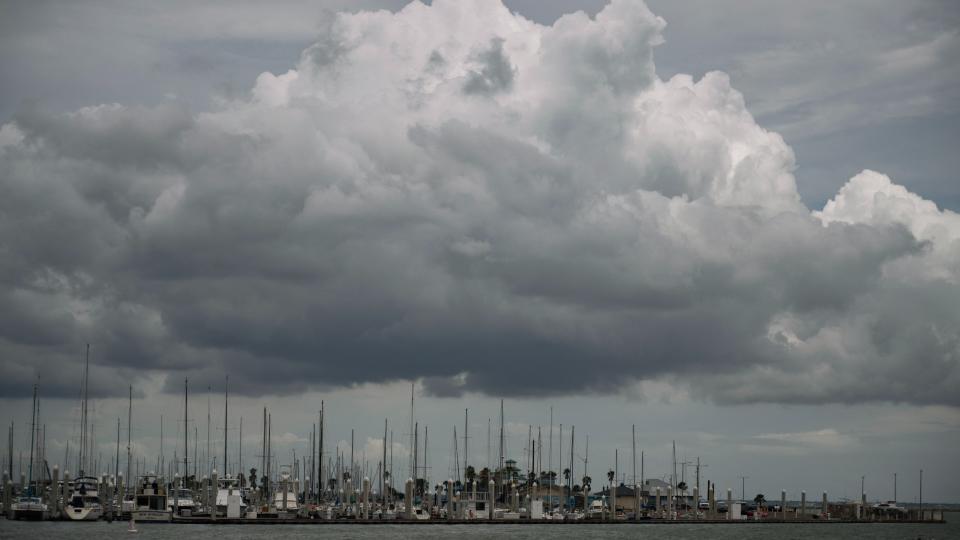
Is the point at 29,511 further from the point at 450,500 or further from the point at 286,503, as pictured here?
the point at 450,500

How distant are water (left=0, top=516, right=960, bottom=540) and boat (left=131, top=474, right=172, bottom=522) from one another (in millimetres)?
2010

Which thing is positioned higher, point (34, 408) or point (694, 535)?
point (34, 408)

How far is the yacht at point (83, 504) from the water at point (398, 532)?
3.51 m

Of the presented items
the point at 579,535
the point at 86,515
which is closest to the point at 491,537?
the point at 579,535

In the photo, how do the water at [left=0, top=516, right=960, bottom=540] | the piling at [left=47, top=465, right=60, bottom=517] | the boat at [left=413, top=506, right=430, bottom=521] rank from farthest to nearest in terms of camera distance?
1. the boat at [left=413, top=506, right=430, bottom=521]
2. the piling at [left=47, top=465, right=60, bottom=517]
3. the water at [left=0, top=516, right=960, bottom=540]

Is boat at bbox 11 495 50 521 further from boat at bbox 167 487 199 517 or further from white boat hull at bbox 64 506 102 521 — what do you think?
boat at bbox 167 487 199 517

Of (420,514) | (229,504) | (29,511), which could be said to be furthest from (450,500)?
(29,511)

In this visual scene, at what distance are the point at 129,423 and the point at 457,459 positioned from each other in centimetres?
5256

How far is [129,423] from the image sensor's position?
178 meters

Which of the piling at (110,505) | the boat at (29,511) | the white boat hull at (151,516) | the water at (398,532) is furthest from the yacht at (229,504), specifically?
the boat at (29,511)

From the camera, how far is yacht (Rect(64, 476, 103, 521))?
161 metres

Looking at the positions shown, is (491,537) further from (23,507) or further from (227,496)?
(23,507)

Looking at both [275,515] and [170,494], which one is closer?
[275,515]

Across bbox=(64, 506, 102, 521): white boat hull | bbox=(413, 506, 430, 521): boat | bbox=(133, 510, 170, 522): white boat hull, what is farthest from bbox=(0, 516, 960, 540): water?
bbox=(64, 506, 102, 521): white boat hull
